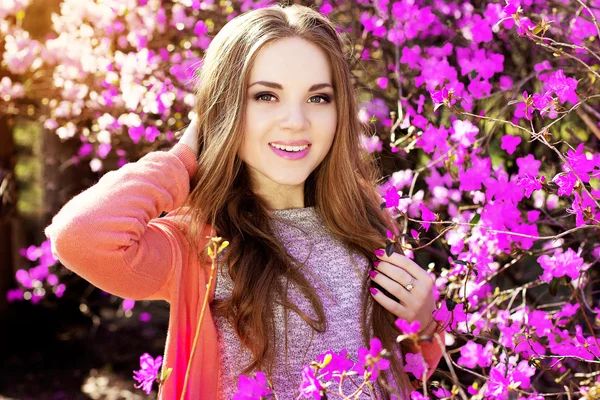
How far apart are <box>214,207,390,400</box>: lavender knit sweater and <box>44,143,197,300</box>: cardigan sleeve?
0.19 metres

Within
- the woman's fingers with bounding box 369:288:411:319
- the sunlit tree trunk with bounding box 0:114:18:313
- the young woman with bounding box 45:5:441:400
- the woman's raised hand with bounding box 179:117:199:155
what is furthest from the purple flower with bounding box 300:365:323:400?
the sunlit tree trunk with bounding box 0:114:18:313

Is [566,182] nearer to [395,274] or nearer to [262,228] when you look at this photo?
[395,274]

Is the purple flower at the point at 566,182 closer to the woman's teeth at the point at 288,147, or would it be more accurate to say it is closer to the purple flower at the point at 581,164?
the purple flower at the point at 581,164

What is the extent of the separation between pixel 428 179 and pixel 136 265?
1418mm

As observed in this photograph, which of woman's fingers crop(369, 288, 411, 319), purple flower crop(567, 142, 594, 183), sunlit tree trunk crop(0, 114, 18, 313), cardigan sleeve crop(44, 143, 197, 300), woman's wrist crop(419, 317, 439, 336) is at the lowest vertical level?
sunlit tree trunk crop(0, 114, 18, 313)

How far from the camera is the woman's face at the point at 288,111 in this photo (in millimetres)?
1824

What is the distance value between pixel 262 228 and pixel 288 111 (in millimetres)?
312

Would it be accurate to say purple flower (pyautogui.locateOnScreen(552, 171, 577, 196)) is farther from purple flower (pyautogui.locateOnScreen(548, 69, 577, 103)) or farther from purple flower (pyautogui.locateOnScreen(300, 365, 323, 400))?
purple flower (pyautogui.locateOnScreen(300, 365, 323, 400))

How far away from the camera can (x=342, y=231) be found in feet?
6.57

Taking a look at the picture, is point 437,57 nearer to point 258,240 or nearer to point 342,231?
point 342,231

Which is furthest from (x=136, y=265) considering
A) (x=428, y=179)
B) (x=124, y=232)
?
(x=428, y=179)

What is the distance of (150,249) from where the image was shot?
1.71 metres

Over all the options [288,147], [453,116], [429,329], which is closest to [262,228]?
[288,147]

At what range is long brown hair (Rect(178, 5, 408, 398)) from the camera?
1804mm
